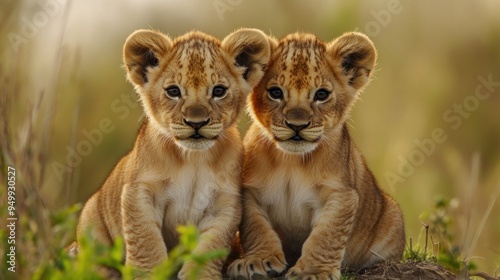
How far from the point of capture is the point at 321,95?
7.86 m

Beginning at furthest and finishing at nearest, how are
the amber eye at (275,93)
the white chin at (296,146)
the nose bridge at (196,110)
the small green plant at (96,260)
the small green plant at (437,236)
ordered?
the small green plant at (437,236) → the amber eye at (275,93) → the white chin at (296,146) → the nose bridge at (196,110) → the small green plant at (96,260)

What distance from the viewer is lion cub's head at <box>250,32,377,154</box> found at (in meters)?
7.58

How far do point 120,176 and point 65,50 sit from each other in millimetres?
2181

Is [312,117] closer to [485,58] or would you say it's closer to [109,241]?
[109,241]

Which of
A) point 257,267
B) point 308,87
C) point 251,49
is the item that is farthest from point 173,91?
point 257,267

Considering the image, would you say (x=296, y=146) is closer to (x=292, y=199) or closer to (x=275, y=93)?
(x=275, y=93)

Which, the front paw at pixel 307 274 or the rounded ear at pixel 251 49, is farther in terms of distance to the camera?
the rounded ear at pixel 251 49

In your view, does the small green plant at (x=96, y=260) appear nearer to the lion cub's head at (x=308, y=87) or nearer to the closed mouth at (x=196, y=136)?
the closed mouth at (x=196, y=136)

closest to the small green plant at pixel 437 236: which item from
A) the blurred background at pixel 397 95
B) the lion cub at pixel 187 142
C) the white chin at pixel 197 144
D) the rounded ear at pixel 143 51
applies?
the blurred background at pixel 397 95

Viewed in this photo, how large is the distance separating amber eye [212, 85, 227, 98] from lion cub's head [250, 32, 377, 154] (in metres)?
0.37

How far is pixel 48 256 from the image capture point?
540 cm

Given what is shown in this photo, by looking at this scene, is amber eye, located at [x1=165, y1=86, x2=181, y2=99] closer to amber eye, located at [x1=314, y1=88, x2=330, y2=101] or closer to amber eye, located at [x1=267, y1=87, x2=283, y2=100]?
amber eye, located at [x1=267, y1=87, x2=283, y2=100]

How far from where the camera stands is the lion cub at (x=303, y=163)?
7.67m

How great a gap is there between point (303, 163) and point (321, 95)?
52cm
